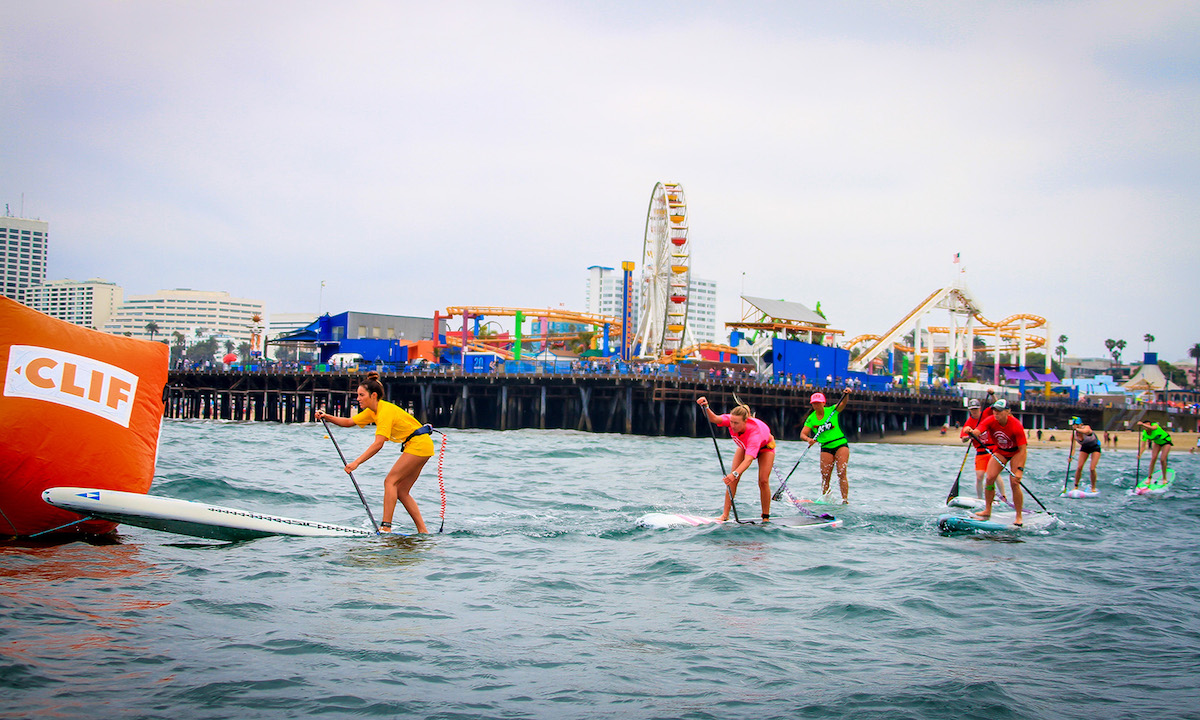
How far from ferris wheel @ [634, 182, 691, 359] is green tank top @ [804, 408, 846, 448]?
41816mm

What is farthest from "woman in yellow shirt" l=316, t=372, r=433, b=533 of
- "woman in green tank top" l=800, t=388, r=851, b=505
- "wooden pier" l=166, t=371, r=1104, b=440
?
"wooden pier" l=166, t=371, r=1104, b=440

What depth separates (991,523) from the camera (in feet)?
40.1

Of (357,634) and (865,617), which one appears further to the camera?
(865,617)

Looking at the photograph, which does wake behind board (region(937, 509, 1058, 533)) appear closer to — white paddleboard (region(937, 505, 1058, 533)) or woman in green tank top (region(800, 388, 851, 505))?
white paddleboard (region(937, 505, 1058, 533))

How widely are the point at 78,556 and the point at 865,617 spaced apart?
6.95 meters

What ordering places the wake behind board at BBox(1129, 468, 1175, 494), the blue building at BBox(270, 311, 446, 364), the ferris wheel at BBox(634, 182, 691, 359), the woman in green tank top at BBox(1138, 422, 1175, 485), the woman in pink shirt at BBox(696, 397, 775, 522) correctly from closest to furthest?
the woman in pink shirt at BBox(696, 397, 775, 522)
the wake behind board at BBox(1129, 468, 1175, 494)
the woman in green tank top at BBox(1138, 422, 1175, 485)
the ferris wheel at BBox(634, 182, 691, 359)
the blue building at BBox(270, 311, 446, 364)

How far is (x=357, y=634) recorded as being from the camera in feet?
19.9

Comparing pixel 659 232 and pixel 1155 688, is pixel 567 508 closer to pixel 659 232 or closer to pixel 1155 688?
pixel 1155 688

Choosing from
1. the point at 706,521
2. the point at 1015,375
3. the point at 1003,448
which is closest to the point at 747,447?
the point at 706,521

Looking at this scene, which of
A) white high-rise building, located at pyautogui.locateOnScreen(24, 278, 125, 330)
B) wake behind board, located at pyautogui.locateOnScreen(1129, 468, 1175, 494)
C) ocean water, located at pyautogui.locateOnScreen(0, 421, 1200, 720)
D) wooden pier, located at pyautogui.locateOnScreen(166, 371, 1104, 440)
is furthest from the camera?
white high-rise building, located at pyautogui.locateOnScreen(24, 278, 125, 330)

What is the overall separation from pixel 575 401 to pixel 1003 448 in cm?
4517

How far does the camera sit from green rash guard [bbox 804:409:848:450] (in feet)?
51.3

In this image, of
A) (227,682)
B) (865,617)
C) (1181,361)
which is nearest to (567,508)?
(865,617)

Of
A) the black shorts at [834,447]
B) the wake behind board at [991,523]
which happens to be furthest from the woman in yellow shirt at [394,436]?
the black shorts at [834,447]
